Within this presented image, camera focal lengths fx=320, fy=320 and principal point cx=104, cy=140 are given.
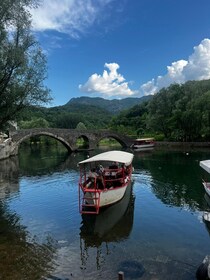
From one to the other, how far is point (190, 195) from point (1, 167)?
3335cm

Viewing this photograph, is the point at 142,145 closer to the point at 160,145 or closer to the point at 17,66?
the point at 160,145

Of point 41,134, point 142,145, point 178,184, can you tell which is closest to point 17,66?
point 178,184

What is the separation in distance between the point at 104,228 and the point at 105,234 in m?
1.05

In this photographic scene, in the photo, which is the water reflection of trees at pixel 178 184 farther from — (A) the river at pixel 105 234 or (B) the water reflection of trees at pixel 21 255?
(B) the water reflection of trees at pixel 21 255

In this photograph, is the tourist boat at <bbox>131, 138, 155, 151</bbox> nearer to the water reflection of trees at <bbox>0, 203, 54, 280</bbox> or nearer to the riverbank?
the riverbank

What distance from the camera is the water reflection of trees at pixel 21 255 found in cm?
1346

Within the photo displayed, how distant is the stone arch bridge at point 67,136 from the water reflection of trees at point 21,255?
51430 mm

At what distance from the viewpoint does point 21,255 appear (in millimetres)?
15422

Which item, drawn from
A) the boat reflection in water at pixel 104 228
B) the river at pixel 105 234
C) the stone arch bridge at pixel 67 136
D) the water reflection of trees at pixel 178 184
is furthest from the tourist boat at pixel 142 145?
the boat reflection in water at pixel 104 228

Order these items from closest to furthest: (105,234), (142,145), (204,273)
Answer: (204,273), (105,234), (142,145)

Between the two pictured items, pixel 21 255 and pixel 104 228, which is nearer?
pixel 21 255

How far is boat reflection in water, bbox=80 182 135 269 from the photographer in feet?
54.4

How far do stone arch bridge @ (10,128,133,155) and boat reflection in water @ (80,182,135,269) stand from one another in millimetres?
49342

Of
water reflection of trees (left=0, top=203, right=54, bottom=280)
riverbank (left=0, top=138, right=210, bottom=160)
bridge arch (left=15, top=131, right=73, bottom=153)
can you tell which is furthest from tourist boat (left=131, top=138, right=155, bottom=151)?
water reflection of trees (left=0, top=203, right=54, bottom=280)
